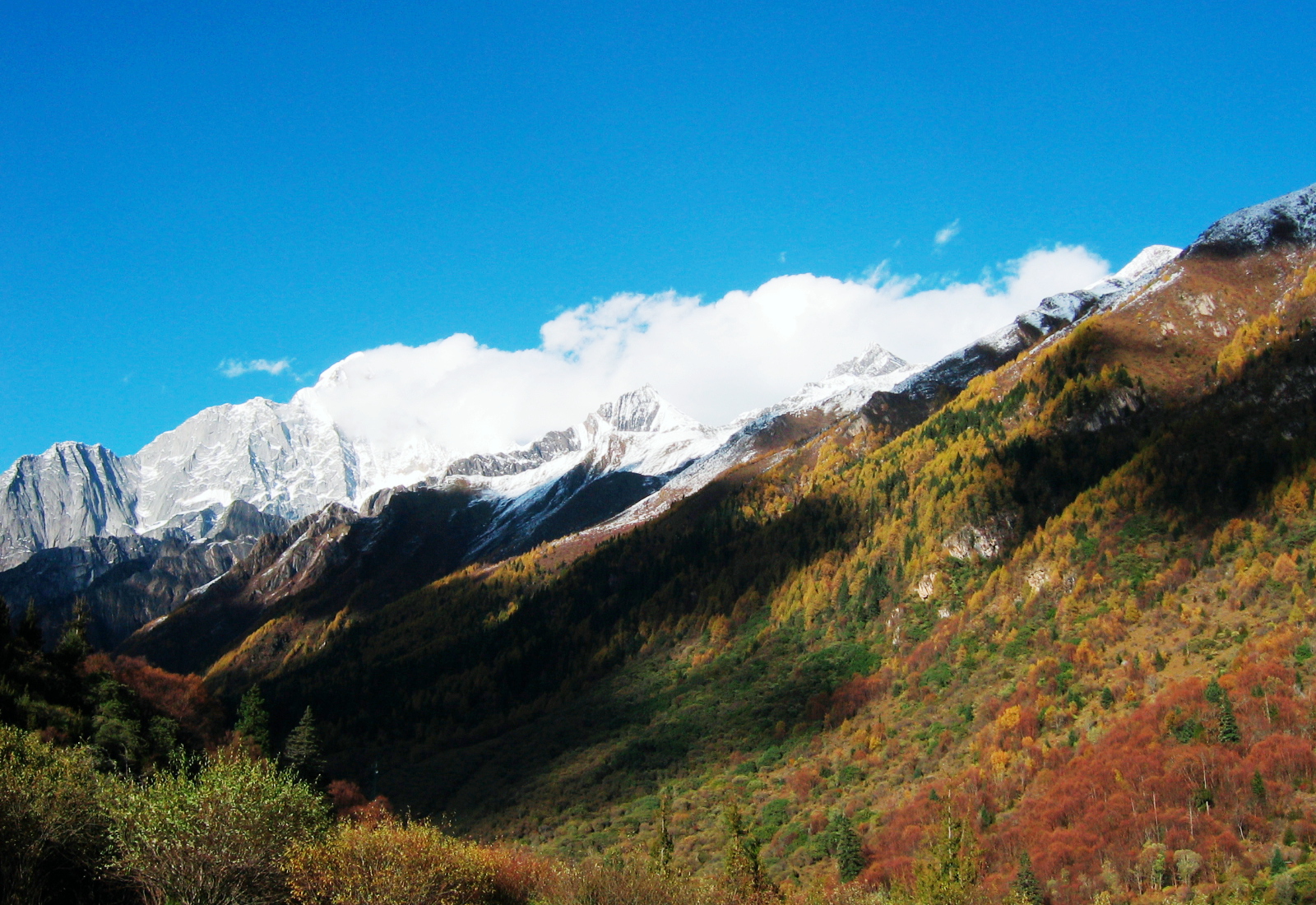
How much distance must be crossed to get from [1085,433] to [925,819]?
93071 mm

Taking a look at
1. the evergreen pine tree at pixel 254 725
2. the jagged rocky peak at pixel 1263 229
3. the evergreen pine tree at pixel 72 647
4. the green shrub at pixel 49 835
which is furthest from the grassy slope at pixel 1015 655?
the green shrub at pixel 49 835

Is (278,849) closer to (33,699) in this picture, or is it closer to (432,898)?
(432,898)

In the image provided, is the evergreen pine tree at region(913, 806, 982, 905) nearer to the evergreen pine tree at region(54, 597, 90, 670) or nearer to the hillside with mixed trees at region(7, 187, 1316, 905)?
the hillside with mixed trees at region(7, 187, 1316, 905)

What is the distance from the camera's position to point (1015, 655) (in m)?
117

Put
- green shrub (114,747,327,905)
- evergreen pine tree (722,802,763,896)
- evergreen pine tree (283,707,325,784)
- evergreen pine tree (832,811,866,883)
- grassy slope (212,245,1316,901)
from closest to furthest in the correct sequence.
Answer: green shrub (114,747,327,905), evergreen pine tree (722,802,763,896), grassy slope (212,245,1316,901), evergreen pine tree (832,811,866,883), evergreen pine tree (283,707,325,784)

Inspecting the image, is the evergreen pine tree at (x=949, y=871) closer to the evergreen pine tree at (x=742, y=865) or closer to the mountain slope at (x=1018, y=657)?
the mountain slope at (x=1018, y=657)

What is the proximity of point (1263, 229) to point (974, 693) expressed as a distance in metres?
144

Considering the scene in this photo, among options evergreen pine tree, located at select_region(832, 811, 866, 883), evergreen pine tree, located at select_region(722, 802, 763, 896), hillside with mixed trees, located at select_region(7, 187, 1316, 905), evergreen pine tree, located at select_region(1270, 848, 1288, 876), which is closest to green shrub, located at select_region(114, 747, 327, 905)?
hillside with mixed trees, located at select_region(7, 187, 1316, 905)

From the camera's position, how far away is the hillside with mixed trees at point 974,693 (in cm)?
6881

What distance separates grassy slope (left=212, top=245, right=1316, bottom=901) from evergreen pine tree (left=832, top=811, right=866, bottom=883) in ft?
7.29

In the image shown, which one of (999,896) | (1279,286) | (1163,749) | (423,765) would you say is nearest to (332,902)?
(999,896)

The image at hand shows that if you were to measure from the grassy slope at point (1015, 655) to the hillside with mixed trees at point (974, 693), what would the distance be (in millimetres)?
509

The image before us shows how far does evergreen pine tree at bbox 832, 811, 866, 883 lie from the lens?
81.2 meters

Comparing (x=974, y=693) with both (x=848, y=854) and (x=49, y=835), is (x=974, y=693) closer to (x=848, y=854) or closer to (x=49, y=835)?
(x=848, y=854)
